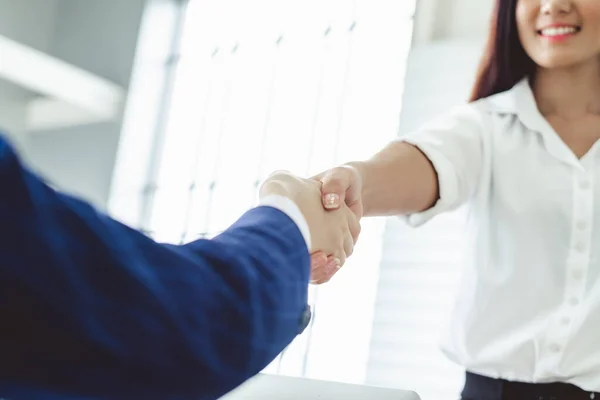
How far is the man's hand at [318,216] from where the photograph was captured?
576mm

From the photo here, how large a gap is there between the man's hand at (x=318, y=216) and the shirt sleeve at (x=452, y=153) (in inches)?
6.4

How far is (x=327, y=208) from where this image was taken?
666 mm

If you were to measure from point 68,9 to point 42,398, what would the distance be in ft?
12.3

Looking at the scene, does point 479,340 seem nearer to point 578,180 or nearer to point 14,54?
point 578,180

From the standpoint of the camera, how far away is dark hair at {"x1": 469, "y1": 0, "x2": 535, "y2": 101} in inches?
37.8

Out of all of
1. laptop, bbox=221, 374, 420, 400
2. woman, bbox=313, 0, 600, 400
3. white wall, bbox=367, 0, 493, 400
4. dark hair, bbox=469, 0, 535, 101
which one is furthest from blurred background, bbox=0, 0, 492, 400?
dark hair, bbox=469, 0, 535, 101

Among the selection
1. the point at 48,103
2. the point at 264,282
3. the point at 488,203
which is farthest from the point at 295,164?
the point at 264,282

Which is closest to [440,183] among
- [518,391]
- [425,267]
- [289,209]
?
[518,391]

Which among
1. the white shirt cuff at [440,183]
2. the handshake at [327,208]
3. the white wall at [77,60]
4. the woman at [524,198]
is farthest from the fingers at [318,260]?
the white wall at [77,60]

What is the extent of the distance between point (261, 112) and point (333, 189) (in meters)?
1.99

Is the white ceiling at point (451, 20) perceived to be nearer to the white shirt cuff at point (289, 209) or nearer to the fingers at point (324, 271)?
the fingers at point (324, 271)

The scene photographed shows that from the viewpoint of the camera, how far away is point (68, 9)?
3678mm

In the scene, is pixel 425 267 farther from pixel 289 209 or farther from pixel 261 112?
pixel 289 209

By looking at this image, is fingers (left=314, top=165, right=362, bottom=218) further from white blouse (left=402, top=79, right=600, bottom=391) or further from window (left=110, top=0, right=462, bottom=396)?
window (left=110, top=0, right=462, bottom=396)
